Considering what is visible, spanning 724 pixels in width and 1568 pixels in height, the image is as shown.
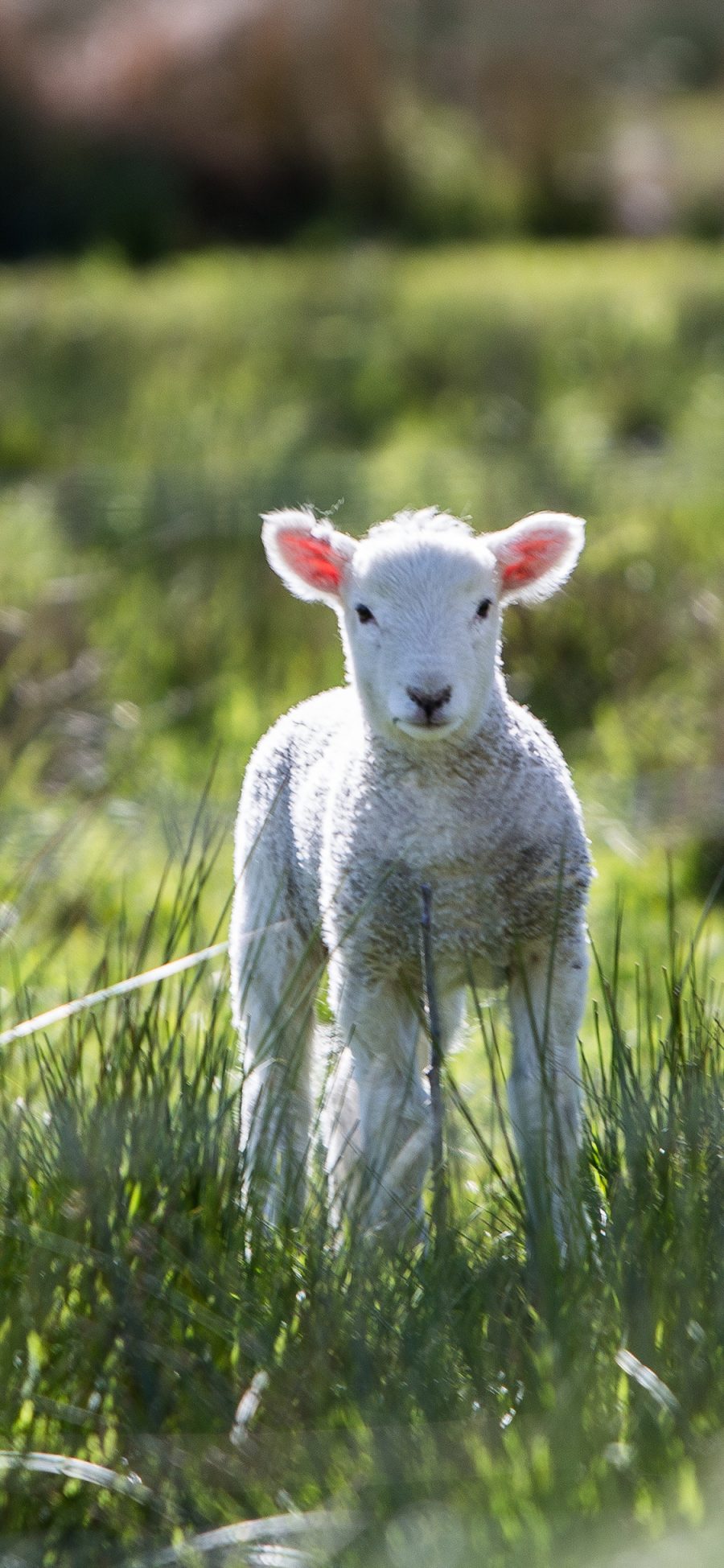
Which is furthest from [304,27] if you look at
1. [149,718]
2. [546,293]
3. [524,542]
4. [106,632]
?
[524,542]

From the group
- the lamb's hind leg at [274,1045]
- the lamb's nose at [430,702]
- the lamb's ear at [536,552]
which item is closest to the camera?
the lamb's hind leg at [274,1045]

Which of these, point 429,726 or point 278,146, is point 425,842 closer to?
point 429,726

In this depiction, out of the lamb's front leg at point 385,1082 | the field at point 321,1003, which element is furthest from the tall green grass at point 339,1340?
the lamb's front leg at point 385,1082

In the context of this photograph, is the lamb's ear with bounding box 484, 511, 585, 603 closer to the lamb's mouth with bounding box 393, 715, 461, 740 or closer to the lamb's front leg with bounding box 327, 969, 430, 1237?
the lamb's mouth with bounding box 393, 715, 461, 740

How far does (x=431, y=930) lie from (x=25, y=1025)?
59 cm

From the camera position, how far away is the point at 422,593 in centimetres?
276

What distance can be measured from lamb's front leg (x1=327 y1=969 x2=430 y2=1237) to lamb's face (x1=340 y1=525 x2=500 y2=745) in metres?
0.40

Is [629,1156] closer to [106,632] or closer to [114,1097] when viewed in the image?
[114,1097]

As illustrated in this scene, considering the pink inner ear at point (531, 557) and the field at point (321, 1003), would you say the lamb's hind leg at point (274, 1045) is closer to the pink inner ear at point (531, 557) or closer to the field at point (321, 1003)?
the field at point (321, 1003)

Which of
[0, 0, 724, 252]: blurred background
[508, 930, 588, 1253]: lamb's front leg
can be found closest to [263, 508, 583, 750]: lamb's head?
[508, 930, 588, 1253]: lamb's front leg

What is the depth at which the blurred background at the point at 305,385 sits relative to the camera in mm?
5953

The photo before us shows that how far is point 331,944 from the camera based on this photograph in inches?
112

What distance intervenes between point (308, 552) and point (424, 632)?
38 cm

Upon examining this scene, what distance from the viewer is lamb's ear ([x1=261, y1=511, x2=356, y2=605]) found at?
117 inches
